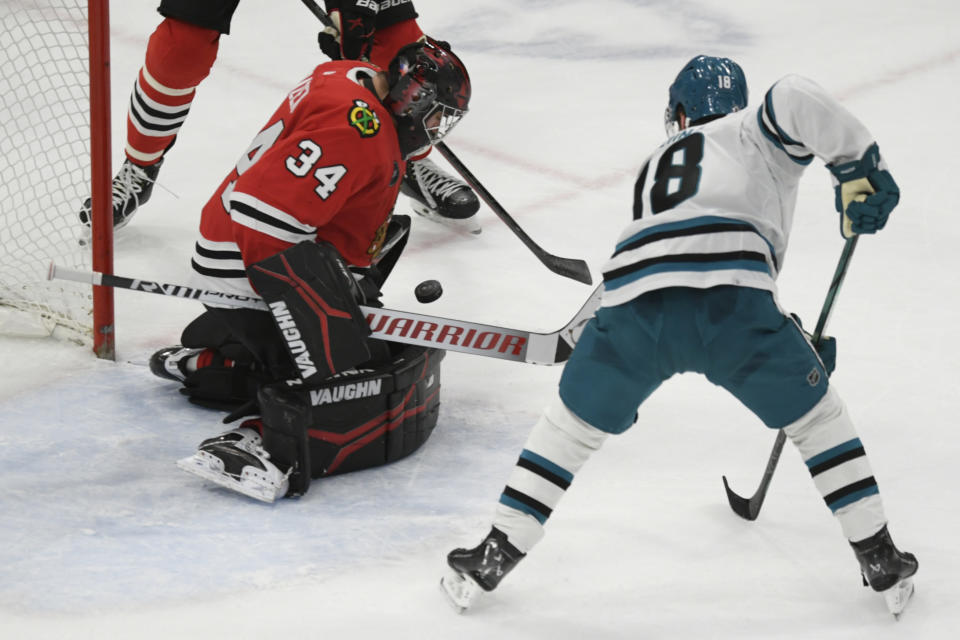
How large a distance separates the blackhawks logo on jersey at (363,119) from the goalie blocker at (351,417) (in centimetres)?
45

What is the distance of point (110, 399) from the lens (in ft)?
8.59

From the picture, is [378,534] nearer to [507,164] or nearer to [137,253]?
[137,253]

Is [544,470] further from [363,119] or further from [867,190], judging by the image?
[363,119]

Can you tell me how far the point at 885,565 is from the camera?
1.84 m

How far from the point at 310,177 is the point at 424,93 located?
0.96 feet

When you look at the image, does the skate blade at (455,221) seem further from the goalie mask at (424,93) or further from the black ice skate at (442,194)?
the goalie mask at (424,93)

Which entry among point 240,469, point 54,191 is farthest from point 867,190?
point 54,191

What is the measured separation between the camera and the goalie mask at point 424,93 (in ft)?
7.55

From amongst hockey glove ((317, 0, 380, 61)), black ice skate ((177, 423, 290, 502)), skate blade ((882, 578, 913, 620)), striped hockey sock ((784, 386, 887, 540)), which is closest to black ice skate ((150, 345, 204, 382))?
black ice skate ((177, 423, 290, 502))

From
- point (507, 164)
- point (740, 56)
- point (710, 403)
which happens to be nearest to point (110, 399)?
point (710, 403)

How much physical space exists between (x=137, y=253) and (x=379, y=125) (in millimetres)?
1396

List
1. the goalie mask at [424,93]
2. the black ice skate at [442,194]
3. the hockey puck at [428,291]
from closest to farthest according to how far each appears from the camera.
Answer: the goalie mask at [424,93] < the hockey puck at [428,291] < the black ice skate at [442,194]

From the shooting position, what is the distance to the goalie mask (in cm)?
230

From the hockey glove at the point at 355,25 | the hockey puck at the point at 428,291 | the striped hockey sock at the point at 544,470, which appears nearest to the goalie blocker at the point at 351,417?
the hockey puck at the point at 428,291
